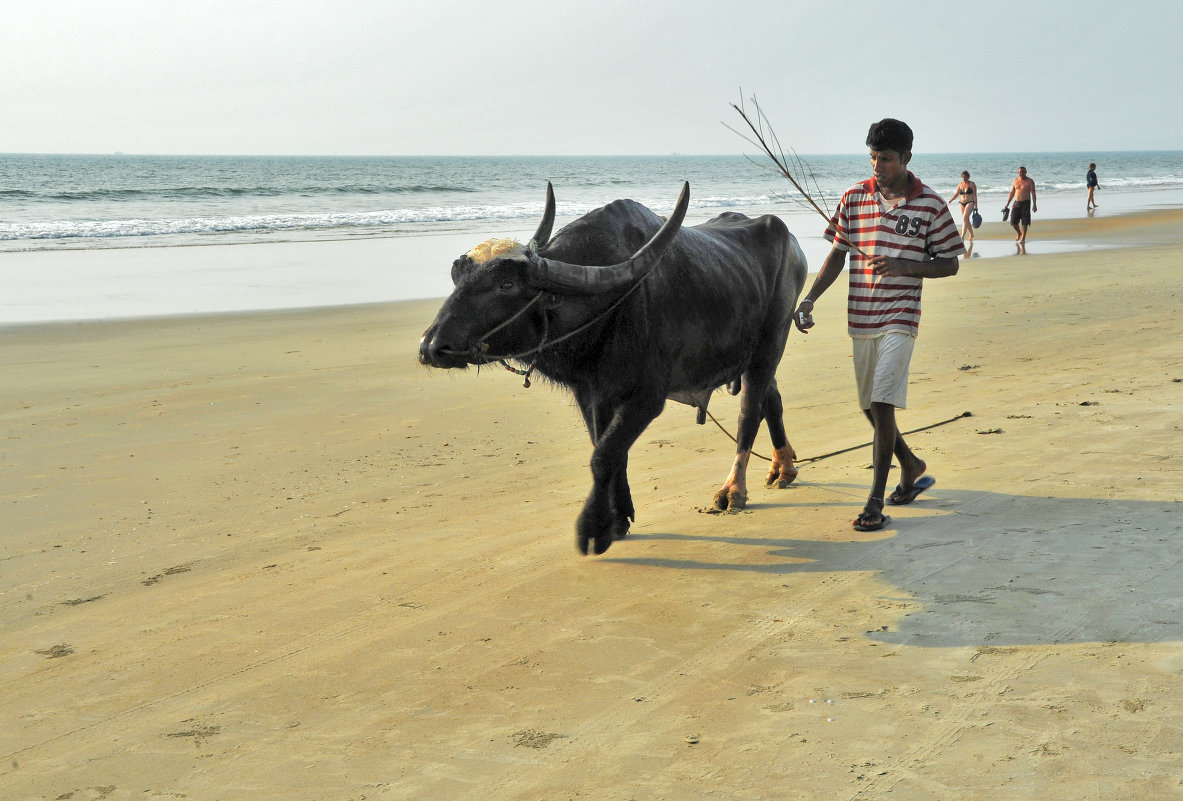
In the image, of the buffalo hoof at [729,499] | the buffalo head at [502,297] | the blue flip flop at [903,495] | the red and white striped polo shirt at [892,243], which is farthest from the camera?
the buffalo hoof at [729,499]

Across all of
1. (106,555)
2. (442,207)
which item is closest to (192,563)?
(106,555)

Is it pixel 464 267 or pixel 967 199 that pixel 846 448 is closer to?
pixel 464 267

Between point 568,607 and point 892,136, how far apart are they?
271 cm

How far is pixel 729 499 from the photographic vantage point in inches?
230

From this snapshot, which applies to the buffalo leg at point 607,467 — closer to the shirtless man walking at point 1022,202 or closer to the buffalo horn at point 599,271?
the buffalo horn at point 599,271

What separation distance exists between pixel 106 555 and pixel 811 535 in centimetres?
357

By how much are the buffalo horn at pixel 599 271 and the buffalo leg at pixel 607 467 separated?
632 millimetres

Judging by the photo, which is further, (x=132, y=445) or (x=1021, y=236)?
(x=1021, y=236)

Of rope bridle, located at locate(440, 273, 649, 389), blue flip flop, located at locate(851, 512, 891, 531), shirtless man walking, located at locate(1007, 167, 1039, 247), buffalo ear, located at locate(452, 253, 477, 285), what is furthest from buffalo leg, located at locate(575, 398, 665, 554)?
shirtless man walking, located at locate(1007, 167, 1039, 247)

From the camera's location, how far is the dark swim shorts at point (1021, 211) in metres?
22.1

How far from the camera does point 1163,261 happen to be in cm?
1875

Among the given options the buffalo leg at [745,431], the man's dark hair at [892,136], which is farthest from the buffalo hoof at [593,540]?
the man's dark hair at [892,136]

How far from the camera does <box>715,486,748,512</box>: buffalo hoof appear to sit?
19.1 feet

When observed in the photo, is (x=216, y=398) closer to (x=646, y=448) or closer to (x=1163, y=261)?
(x=646, y=448)
